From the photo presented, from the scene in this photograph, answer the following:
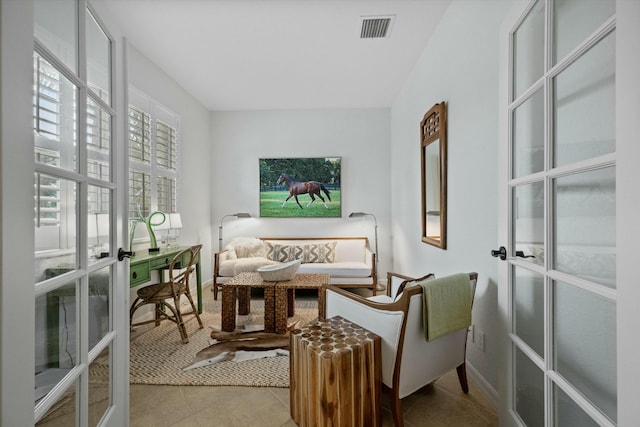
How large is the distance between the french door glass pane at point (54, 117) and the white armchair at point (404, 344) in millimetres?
1445

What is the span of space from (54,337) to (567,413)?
1.68 m

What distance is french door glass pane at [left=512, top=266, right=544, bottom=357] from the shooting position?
1.15 metres

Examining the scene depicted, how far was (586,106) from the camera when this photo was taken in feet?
3.04

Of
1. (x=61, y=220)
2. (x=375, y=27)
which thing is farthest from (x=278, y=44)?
(x=61, y=220)

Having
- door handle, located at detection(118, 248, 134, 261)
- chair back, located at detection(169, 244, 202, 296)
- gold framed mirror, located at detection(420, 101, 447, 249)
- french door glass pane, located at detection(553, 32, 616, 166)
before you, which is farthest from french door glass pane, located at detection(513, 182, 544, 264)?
chair back, located at detection(169, 244, 202, 296)

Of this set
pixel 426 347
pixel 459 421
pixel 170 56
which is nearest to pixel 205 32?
pixel 170 56

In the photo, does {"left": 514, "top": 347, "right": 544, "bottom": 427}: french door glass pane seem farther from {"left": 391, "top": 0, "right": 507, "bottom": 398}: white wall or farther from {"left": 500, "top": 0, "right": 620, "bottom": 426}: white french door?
{"left": 391, "top": 0, "right": 507, "bottom": 398}: white wall

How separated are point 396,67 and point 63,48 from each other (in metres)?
3.18

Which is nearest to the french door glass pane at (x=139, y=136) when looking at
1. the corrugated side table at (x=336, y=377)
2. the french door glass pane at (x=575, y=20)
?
the corrugated side table at (x=336, y=377)

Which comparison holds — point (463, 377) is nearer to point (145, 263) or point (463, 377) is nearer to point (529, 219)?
point (529, 219)

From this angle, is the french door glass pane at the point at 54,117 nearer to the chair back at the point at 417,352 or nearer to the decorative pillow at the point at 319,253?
the chair back at the point at 417,352

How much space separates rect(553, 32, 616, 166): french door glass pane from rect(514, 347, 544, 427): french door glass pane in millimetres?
815

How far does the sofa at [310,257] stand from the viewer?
13.1 ft
